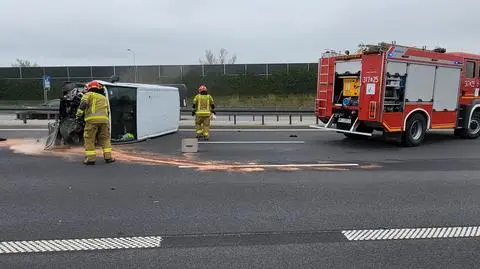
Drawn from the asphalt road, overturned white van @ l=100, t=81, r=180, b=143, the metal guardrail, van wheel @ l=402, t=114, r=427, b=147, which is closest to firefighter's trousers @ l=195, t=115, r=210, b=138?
overturned white van @ l=100, t=81, r=180, b=143

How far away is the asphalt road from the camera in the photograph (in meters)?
4.18

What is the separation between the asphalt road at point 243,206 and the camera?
4184 mm

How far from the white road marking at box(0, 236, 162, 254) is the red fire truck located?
325 inches

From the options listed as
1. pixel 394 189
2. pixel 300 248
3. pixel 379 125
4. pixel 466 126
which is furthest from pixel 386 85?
pixel 300 248

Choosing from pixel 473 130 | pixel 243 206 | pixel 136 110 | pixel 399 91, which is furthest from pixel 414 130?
pixel 243 206

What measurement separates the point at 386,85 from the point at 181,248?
8.46 meters

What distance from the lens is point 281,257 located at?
4168 millimetres

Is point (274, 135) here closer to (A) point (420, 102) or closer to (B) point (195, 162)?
(A) point (420, 102)

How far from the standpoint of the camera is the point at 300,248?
4.40m

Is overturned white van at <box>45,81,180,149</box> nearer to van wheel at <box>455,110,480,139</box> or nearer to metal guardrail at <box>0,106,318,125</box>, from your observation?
metal guardrail at <box>0,106,318,125</box>

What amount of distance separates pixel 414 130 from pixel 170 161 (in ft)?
22.5

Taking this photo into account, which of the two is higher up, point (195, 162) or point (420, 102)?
point (420, 102)

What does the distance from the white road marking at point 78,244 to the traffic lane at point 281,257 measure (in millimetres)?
128

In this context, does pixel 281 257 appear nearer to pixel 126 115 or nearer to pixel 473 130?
pixel 126 115
